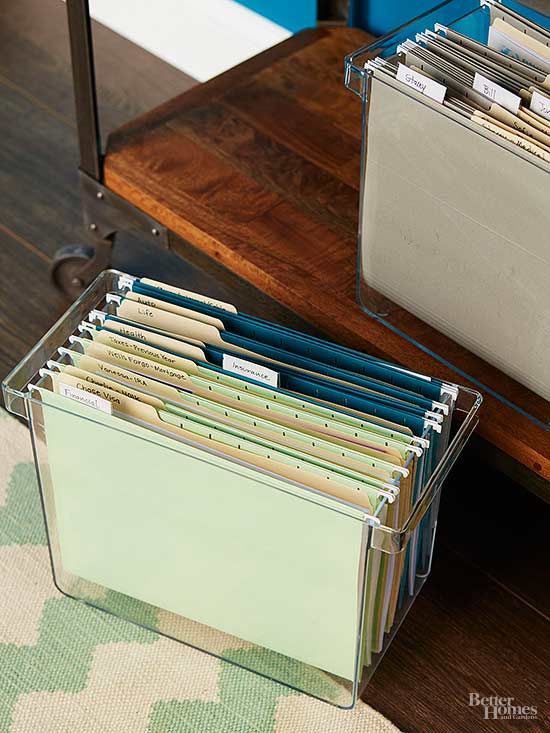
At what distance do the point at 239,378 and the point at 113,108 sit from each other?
105 cm

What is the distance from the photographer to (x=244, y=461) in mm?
1019

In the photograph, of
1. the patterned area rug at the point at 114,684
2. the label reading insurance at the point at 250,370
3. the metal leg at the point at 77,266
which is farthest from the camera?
the metal leg at the point at 77,266

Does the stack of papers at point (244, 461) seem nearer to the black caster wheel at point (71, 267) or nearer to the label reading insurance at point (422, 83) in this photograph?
the label reading insurance at point (422, 83)

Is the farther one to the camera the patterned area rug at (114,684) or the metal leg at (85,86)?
the metal leg at (85,86)

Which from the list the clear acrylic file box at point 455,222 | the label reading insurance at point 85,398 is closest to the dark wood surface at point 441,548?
the clear acrylic file box at point 455,222

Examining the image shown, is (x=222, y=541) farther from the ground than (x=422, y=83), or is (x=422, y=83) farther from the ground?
(x=422, y=83)

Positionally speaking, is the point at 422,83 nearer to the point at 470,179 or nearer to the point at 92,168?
the point at 470,179

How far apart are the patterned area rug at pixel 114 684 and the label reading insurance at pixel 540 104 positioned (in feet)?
2.08

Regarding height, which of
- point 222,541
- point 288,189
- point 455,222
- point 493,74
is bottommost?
point 222,541

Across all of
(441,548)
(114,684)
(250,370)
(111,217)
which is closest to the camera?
(250,370)

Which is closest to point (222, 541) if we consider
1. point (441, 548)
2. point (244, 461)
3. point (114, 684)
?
point (244, 461)

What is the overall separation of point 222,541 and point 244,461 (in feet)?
0.39

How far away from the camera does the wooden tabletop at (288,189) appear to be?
46.0 inches

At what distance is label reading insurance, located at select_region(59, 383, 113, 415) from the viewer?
1045 mm
